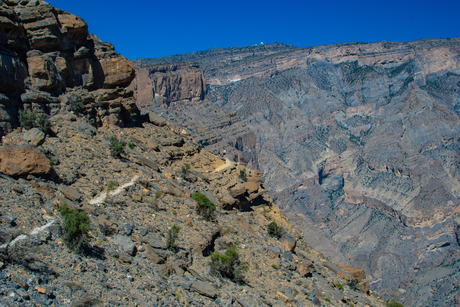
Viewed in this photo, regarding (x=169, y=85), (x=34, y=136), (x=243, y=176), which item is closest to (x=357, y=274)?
(x=243, y=176)

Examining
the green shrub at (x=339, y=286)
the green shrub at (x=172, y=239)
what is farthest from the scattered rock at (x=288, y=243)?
the green shrub at (x=172, y=239)

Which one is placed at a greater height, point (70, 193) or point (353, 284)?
point (70, 193)

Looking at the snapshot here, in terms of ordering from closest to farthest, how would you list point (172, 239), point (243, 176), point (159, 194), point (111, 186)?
point (172, 239) → point (111, 186) → point (159, 194) → point (243, 176)

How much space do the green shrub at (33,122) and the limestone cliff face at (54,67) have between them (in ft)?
1.71

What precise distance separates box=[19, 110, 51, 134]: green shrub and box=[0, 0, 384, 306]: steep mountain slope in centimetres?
6

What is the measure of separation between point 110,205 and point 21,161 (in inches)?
150

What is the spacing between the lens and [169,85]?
162500 millimetres

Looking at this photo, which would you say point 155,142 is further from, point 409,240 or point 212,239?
point 409,240

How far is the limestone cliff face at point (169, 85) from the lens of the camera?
151 metres

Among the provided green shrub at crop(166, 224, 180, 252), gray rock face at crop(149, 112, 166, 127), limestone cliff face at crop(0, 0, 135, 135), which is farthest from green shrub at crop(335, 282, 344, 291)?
gray rock face at crop(149, 112, 166, 127)

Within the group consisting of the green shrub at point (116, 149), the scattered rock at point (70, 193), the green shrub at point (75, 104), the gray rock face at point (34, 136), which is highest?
the green shrub at point (75, 104)

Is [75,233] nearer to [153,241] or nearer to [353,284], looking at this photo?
[153,241]

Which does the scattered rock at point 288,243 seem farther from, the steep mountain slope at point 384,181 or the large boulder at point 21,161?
the steep mountain slope at point 384,181

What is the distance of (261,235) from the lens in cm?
2219
